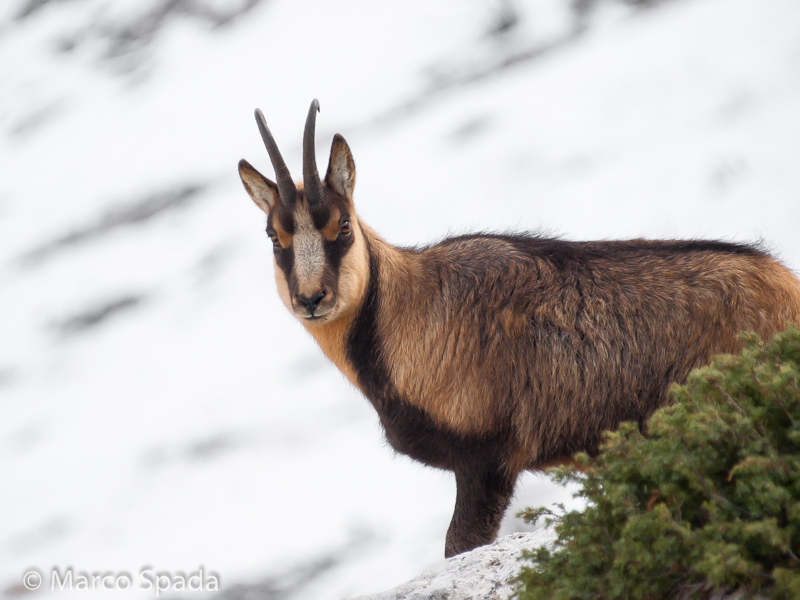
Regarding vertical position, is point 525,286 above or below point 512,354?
above

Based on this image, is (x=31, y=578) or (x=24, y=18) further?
(x=24, y=18)

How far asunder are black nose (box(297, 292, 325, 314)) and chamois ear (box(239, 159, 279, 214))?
89 centimetres

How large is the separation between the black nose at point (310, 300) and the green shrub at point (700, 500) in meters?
2.27

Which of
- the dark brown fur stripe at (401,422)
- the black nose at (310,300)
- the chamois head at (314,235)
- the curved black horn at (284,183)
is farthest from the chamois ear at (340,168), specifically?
the black nose at (310,300)

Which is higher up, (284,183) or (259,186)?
(259,186)

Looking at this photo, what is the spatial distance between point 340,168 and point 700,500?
3.60 metres

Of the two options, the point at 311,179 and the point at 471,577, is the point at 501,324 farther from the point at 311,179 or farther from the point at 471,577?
the point at 471,577

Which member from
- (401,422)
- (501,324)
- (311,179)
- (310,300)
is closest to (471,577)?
(401,422)

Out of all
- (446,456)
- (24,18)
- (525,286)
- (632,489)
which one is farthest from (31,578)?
(24,18)

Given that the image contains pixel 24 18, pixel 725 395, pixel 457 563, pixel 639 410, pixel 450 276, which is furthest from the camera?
pixel 24 18

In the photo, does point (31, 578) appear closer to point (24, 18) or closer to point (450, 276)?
point (450, 276)

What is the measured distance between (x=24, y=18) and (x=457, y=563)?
64.3 feet

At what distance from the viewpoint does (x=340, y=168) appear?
622 centimetres

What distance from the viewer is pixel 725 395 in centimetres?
361
